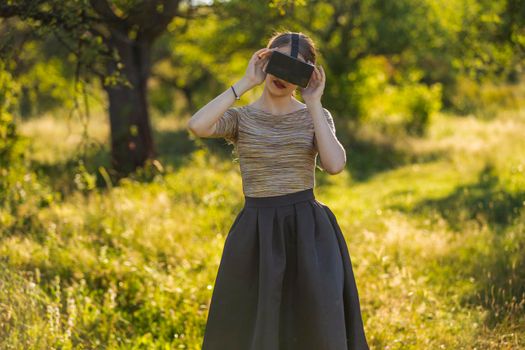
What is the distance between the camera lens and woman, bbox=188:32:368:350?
3307 millimetres

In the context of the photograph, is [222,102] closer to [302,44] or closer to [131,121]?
[302,44]

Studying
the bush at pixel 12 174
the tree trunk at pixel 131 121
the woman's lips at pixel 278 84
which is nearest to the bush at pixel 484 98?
the tree trunk at pixel 131 121

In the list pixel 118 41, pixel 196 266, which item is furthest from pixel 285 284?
pixel 118 41

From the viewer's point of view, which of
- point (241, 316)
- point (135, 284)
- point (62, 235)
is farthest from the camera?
point (62, 235)

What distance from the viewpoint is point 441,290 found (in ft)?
18.2

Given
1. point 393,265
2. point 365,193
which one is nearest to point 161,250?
point 393,265

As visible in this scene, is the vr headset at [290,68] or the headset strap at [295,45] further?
the headset strap at [295,45]

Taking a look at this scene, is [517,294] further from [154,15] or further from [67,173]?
[67,173]

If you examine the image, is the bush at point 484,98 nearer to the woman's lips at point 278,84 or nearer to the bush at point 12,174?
the bush at point 12,174

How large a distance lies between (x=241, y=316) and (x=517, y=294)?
2527mm

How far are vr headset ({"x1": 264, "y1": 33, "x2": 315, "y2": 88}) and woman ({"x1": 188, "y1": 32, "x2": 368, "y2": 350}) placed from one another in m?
0.12

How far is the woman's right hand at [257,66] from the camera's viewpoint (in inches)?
130

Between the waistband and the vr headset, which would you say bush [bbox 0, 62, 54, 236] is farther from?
the vr headset

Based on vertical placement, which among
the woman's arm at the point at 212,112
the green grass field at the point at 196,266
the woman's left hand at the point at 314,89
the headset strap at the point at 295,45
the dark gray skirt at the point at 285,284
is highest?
the headset strap at the point at 295,45
